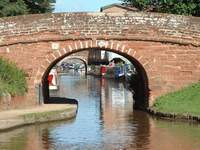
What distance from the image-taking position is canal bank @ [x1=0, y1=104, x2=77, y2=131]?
20.7 m

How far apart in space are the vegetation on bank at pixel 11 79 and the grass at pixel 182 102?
509 cm

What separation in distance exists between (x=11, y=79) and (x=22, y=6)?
11.3m

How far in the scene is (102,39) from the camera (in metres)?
27.0

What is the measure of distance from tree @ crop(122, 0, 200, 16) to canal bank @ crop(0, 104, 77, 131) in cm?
1059

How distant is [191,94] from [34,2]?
14692 millimetres

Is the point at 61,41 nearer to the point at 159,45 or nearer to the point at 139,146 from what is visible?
the point at 159,45

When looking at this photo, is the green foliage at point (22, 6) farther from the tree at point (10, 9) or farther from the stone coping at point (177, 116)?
the stone coping at point (177, 116)

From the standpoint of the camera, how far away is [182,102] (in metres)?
25.4

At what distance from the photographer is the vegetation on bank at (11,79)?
24.7 m

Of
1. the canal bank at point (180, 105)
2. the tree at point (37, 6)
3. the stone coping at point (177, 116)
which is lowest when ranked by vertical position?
the stone coping at point (177, 116)

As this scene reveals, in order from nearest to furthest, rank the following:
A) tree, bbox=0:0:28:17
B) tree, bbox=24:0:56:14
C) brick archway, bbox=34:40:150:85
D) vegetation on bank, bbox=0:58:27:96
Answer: vegetation on bank, bbox=0:58:27:96 < brick archway, bbox=34:40:150:85 < tree, bbox=0:0:28:17 < tree, bbox=24:0:56:14

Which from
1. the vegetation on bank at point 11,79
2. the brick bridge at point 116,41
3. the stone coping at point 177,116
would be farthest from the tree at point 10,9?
the stone coping at point 177,116

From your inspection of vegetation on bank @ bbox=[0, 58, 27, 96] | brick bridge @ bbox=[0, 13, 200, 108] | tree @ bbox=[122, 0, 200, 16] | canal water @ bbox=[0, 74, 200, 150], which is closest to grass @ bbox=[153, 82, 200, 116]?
brick bridge @ bbox=[0, 13, 200, 108]

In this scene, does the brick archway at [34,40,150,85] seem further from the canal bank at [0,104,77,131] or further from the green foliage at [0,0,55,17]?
the green foliage at [0,0,55,17]
